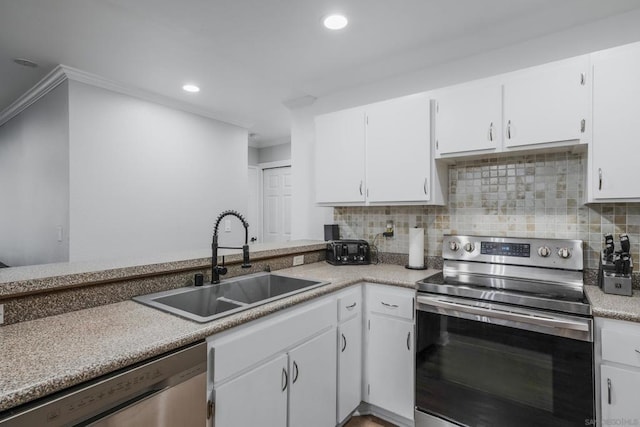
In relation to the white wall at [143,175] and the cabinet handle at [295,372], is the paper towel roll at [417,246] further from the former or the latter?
the white wall at [143,175]

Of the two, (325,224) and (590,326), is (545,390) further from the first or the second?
(325,224)

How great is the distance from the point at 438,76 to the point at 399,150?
0.70m

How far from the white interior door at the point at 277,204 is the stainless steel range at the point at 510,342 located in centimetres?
336

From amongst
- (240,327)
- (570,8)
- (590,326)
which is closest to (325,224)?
(240,327)

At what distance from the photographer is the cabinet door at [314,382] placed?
4.94 ft

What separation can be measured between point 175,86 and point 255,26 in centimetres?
138

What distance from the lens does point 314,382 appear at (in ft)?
5.34

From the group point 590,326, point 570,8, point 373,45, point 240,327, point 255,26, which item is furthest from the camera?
point 373,45

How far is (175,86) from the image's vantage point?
Answer: 9.78ft

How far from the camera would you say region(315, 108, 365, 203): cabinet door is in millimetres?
2404

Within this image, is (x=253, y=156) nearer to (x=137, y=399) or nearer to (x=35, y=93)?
(x=35, y=93)

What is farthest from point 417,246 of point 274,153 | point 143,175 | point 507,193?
point 274,153

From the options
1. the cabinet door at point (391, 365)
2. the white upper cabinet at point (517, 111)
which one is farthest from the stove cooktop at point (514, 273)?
the white upper cabinet at point (517, 111)

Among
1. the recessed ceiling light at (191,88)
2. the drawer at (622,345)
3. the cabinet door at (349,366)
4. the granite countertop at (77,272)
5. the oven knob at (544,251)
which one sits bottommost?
the cabinet door at (349,366)
